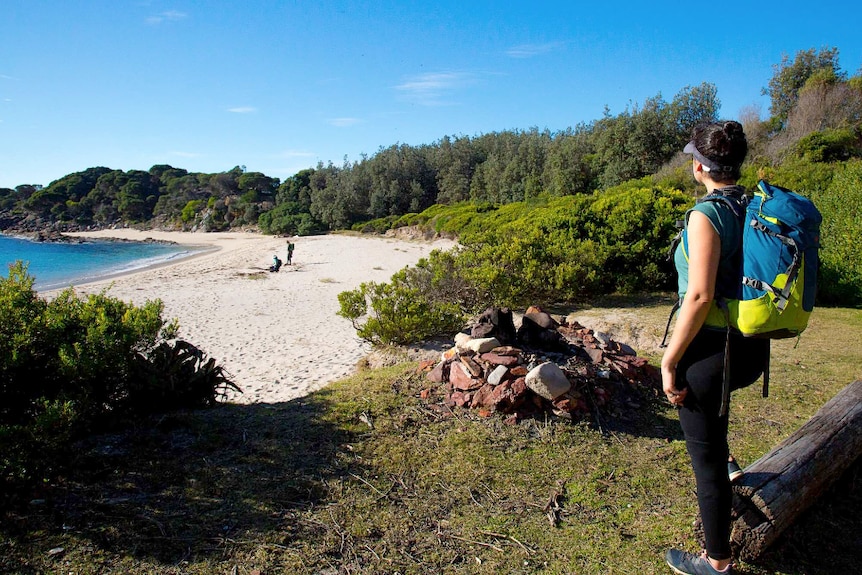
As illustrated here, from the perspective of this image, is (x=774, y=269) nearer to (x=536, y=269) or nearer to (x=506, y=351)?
(x=506, y=351)

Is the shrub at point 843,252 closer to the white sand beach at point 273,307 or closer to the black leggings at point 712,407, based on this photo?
the white sand beach at point 273,307

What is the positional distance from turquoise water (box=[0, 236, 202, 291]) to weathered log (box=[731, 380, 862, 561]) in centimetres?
2490

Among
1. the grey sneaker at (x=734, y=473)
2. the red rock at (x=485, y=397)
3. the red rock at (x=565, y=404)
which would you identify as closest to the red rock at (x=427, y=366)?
the red rock at (x=485, y=397)

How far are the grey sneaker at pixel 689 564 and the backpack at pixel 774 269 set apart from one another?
45.0 inches

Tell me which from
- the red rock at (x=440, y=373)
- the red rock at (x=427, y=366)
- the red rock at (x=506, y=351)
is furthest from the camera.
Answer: the red rock at (x=427, y=366)

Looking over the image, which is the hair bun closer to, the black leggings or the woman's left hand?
the black leggings

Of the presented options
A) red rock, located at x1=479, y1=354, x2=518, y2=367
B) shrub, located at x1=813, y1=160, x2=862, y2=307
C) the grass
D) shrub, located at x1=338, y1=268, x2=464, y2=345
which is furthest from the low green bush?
shrub, located at x1=813, y1=160, x2=862, y2=307

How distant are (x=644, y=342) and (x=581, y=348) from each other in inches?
102

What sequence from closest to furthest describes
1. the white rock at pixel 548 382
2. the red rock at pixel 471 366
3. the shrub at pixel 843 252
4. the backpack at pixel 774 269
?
the backpack at pixel 774 269
the white rock at pixel 548 382
the red rock at pixel 471 366
the shrub at pixel 843 252

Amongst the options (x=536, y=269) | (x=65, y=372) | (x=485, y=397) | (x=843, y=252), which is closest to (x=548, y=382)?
(x=485, y=397)

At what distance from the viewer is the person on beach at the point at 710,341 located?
1.95 m

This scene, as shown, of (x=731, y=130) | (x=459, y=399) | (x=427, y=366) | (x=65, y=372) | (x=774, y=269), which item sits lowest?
(x=459, y=399)

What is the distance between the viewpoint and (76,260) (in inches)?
1441

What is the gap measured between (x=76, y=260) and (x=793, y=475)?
143 ft
